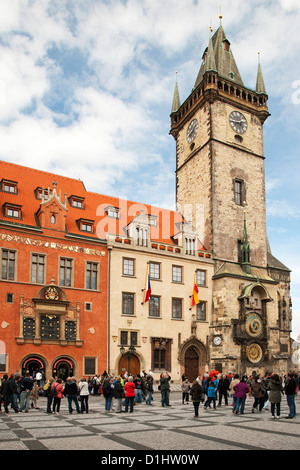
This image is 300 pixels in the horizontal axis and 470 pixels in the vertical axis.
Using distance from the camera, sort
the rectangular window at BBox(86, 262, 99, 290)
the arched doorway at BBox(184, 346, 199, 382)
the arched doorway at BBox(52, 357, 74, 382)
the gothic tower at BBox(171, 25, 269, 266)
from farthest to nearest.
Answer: the gothic tower at BBox(171, 25, 269, 266) < the arched doorway at BBox(184, 346, 199, 382) < the rectangular window at BBox(86, 262, 99, 290) < the arched doorway at BBox(52, 357, 74, 382)

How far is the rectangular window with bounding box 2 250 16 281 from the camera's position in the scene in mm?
30375

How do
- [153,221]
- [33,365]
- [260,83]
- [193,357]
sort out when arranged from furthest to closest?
[260,83] < [153,221] < [193,357] < [33,365]

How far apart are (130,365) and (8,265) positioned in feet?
38.8

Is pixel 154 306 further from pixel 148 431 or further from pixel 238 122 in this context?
pixel 148 431

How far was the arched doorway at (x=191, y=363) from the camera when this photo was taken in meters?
37.5

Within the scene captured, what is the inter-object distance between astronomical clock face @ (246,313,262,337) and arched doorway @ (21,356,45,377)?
17573 millimetres

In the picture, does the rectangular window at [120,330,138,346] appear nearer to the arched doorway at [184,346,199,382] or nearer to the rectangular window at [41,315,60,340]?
the arched doorway at [184,346,199,382]

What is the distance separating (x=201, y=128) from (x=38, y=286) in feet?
78.3

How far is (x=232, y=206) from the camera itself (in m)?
43.4

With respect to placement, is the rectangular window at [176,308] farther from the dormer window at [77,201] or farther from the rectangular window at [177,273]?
the dormer window at [77,201]

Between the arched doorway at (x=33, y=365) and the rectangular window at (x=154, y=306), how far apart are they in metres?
9.67

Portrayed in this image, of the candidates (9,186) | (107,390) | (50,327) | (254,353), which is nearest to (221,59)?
(9,186)

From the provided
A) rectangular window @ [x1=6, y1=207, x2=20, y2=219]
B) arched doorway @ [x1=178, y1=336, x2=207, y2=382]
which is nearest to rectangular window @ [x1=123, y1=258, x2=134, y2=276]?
arched doorway @ [x1=178, y1=336, x2=207, y2=382]

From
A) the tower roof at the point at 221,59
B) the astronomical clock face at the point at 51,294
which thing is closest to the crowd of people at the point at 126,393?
the astronomical clock face at the point at 51,294
